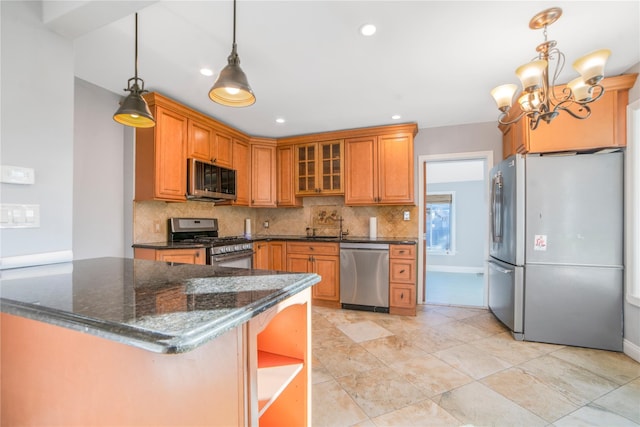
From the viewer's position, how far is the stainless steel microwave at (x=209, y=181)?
10.1 feet

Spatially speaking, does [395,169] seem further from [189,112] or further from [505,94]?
[189,112]

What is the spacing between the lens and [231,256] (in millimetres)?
3238

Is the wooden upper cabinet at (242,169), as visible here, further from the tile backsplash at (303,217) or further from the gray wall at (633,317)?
the gray wall at (633,317)

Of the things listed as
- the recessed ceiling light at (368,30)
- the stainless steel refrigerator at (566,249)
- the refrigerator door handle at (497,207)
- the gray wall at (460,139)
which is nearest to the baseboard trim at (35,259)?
the recessed ceiling light at (368,30)

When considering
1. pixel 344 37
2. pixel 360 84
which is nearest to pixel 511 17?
pixel 344 37

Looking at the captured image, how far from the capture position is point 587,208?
2504 millimetres

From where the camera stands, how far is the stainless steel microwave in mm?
3072

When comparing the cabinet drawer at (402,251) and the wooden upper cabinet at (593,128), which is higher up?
the wooden upper cabinet at (593,128)

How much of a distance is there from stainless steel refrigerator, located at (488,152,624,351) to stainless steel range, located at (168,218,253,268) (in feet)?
9.46

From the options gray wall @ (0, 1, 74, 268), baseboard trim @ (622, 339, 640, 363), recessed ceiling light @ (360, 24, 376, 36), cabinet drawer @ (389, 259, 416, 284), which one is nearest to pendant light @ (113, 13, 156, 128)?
gray wall @ (0, 1, 74, 268)

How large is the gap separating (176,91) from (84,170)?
1101mm

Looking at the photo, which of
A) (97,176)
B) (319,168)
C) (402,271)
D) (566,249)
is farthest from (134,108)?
(566,249)

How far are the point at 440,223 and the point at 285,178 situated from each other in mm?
4328

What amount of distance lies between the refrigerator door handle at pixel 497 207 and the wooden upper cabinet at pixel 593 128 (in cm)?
44
